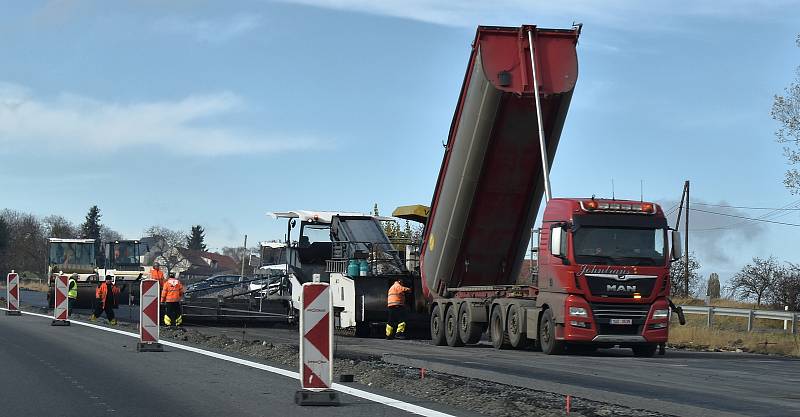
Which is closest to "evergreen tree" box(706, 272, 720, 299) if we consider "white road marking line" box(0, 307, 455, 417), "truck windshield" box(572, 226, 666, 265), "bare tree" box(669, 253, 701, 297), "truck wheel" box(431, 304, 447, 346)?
"bare tree" box(669, 253, 701, 297)

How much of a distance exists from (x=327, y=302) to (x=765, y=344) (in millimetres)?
17208

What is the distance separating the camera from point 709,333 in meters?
29.8

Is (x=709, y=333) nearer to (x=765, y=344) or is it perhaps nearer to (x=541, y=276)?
(x=765, y=344)

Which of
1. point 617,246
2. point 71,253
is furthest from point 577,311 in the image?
point 71,253

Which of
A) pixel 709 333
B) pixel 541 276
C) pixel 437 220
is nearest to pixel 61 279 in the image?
pixel 437 220

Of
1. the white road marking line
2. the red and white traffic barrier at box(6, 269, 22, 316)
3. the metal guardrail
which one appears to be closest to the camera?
the white road marking line

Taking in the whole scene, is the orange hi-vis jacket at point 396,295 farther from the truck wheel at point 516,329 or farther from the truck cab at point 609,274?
the truck cab at point 609,274

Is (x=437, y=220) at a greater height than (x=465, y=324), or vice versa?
(x=437, y=220)

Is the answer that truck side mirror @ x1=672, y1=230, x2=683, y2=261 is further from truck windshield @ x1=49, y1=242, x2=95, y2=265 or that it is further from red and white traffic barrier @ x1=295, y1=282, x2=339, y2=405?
truck windshield @ x1=49, y1=242, x2=95, y2=265

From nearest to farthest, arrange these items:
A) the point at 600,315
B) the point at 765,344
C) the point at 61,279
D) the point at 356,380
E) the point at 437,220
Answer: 1. the point at 356,380
2. the point at 600,315
3. the point at 437,220
4. the point at 765,344
5. the point at 61,279

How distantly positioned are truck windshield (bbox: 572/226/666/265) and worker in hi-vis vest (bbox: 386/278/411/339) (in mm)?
6900

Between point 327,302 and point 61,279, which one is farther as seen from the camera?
point 61,279

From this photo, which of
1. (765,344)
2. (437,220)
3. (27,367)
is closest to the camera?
(27,367)

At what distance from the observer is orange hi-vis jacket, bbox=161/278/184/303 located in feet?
97.2
